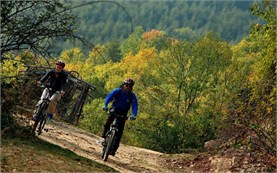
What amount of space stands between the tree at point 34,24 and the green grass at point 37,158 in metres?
1.94

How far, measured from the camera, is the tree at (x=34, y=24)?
33.1 ft

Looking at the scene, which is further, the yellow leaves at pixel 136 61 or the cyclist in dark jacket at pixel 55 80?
the yellow leaves at pixel 136 61

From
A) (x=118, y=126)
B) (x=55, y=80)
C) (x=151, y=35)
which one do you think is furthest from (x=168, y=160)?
(x=151, y=35)

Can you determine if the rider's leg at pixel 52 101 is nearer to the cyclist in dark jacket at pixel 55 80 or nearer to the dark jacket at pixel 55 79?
the cyclist in dark jacket at pixel 55 80

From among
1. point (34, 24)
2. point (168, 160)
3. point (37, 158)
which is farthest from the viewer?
point (168, 160)

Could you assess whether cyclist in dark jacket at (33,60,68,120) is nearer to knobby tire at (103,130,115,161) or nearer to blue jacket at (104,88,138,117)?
blue jacket at (104,88,138,117)

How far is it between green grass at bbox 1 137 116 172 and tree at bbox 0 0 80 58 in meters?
1.94

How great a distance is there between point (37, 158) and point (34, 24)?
273 cm

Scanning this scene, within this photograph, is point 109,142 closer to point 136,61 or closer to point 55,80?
point 55,80

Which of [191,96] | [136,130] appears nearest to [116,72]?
[191,96]

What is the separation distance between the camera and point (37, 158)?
9609mm

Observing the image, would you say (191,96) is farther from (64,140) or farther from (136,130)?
(64,140)

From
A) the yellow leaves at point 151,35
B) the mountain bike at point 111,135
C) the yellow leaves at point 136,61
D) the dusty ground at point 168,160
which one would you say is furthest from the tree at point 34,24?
the yellow leaves at point 151,35

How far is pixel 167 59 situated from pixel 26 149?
2990 cm
